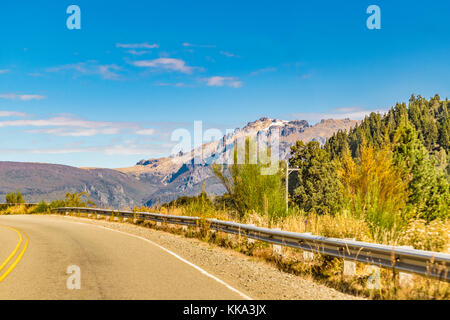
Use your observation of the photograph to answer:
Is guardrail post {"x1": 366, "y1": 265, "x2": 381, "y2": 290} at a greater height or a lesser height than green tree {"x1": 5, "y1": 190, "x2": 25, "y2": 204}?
greater

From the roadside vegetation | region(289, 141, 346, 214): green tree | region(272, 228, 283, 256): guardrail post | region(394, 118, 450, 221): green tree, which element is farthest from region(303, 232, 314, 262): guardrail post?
region(289, 141, 346, 214): green tree

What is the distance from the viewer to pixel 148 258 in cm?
1166

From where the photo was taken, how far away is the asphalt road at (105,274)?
734 cm

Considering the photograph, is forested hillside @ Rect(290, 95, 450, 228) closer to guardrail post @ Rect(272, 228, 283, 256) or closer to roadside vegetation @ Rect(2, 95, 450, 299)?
roadside vegetation @ Rect(2, 95, 450, 299)

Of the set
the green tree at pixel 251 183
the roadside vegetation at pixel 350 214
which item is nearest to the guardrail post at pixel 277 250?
the roadside vegetation at pixel 350 214

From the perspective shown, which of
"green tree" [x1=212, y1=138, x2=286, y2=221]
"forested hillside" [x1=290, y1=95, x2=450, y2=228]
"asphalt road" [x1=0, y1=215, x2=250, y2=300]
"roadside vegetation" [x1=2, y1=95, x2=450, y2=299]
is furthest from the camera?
"green tree" [x1=212, y1=138, x2=286, y2=221]

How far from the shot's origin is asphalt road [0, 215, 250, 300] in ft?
24.1

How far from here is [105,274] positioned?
361 inches

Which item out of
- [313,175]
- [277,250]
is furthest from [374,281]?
[313,175]

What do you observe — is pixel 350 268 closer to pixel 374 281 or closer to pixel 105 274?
pixel 374 281

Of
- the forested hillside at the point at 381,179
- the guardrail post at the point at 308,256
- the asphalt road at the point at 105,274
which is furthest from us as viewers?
the forested hillside at the point at 381,179

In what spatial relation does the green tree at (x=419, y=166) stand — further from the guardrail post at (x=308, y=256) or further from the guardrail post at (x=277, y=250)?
the guardrail post at (x=308, y=256)

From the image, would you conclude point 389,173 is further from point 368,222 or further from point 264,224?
point 264,224
